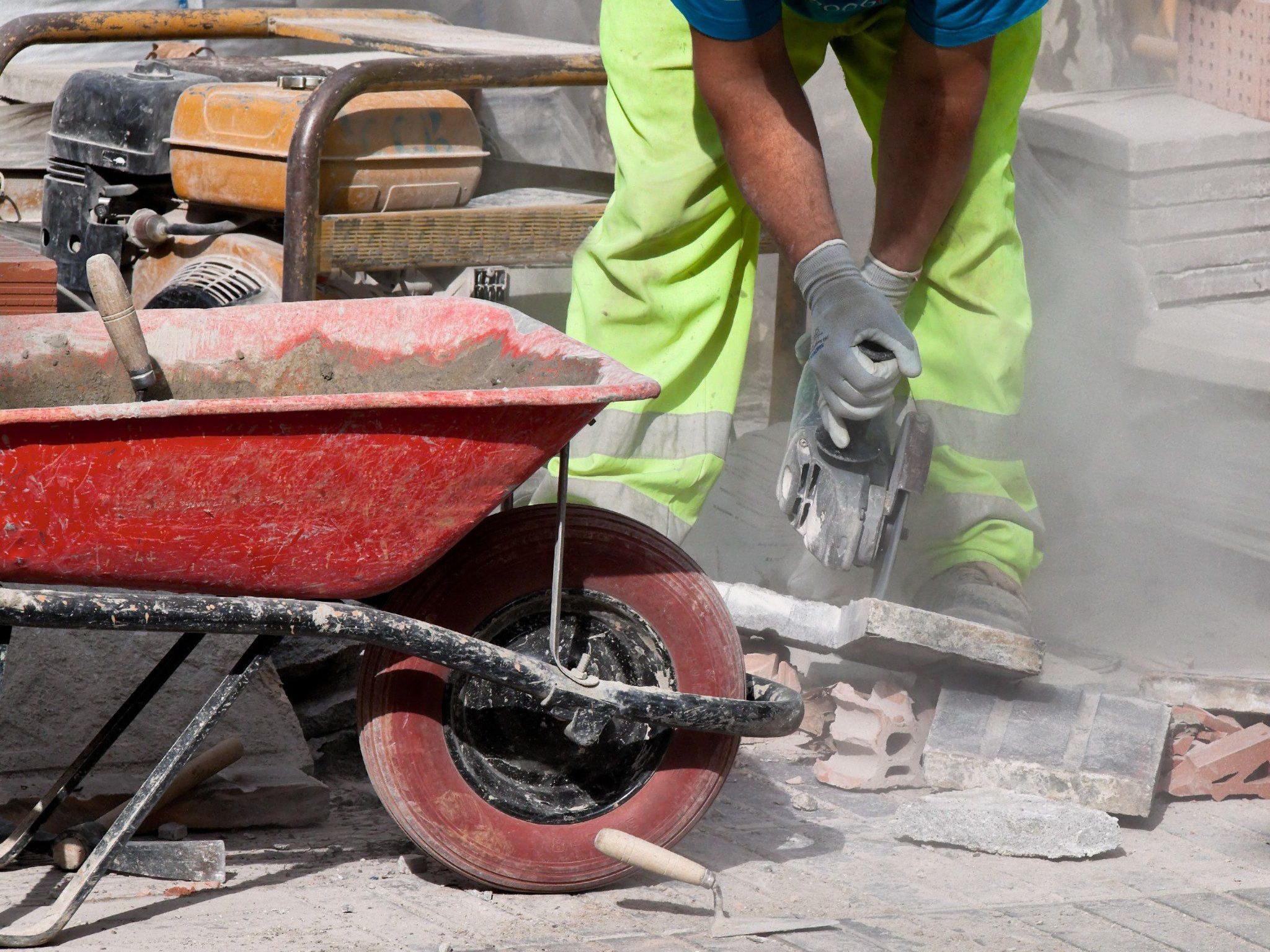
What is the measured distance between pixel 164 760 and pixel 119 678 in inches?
31.3

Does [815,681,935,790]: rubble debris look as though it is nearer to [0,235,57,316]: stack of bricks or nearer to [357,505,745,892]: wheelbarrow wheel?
[357,505,745,892]: wheelbarrow wheel

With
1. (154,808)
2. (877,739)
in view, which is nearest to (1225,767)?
(877,739)

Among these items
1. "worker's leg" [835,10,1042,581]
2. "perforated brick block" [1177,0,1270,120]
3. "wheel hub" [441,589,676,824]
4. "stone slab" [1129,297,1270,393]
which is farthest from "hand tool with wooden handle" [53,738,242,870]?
"perforated brick block" [1177,0,1270,120]

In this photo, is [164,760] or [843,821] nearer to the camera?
[164,760]

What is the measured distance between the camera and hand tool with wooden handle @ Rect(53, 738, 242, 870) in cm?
235

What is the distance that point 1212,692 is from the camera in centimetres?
303

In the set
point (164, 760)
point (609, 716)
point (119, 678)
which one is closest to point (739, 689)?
point (609, 716)

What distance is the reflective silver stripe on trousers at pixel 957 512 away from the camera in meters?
3.18

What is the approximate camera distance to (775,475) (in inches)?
153

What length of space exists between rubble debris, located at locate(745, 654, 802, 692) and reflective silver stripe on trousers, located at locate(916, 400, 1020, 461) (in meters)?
0.59

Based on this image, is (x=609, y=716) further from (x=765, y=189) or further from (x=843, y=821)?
(x=765, y=189)

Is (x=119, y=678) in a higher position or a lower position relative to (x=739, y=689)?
lower

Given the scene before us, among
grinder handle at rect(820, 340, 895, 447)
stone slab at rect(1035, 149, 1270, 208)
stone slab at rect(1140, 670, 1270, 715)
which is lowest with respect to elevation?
stone slab at rect(1140, 670, 1270, 715)

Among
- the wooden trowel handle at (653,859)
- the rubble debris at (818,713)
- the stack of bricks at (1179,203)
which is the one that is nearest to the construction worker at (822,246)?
the rubble debris at (818,713)
